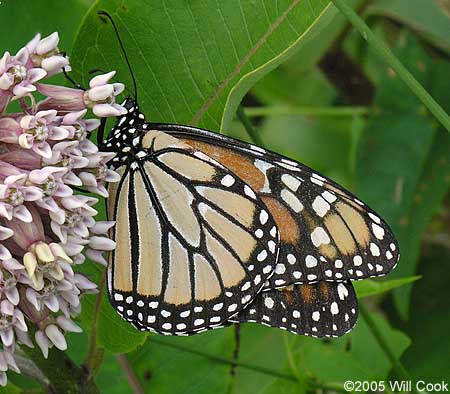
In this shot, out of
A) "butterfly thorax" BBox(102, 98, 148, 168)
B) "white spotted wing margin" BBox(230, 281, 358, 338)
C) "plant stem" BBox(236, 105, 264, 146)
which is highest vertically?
"plant stem" BBox(236, 105, 264, 146)

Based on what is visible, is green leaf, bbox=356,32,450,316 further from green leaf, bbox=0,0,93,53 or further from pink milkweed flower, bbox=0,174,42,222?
pink milkweed flower, bbox=0,174,42,222

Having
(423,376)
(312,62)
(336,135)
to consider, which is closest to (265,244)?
(423,376)

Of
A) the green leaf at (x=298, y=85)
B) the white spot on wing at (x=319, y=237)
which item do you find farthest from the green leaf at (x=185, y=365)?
the green leaf at (x=298, y=85)

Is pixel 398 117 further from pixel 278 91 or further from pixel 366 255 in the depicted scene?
pixel 366 255

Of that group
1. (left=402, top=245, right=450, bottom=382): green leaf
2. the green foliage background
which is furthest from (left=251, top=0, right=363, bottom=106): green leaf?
(left=402, top=245, right=450, bottom=382): green leaf

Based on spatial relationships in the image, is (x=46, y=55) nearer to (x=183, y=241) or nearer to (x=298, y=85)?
(x=183, y=241)

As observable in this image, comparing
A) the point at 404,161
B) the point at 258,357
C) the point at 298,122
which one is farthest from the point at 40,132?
the point at 298,122
